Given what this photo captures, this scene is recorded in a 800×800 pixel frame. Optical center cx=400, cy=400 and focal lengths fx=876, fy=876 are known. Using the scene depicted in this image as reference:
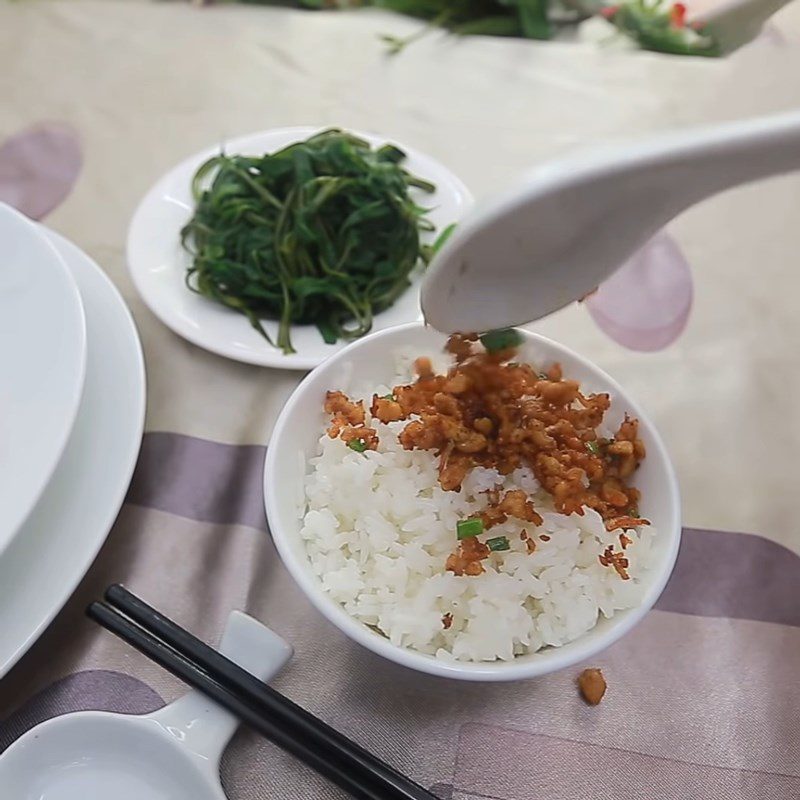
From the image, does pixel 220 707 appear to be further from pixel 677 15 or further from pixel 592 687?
pixel 677 15

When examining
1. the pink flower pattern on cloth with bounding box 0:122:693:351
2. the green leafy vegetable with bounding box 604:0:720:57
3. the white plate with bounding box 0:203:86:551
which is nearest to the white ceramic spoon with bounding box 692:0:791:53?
the green leafy vegetable with bounding box 604:0:720:57

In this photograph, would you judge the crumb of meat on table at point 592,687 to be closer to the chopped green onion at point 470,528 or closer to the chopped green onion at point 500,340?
the chopped green onion at point 470,528

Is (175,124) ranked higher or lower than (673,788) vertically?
higher

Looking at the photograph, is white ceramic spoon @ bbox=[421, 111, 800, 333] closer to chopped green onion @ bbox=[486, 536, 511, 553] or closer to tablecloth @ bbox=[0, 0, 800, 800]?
chopped green onion @ bbox=[486, 536, 511, 553]

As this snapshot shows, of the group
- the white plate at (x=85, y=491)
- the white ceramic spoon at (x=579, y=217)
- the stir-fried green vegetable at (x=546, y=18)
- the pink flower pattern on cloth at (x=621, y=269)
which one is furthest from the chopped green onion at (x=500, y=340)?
the stir-fried green vegetable at (x=546, y=18)

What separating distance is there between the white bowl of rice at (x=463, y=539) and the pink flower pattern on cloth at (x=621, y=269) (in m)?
0.26

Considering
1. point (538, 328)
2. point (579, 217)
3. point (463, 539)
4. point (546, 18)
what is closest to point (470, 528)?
point (463, 539)

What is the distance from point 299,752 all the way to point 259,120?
992mm

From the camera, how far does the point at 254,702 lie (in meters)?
0.73

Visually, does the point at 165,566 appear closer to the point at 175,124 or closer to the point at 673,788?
the point at 673,788

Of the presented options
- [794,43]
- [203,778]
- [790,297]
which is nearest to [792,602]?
[790,297]

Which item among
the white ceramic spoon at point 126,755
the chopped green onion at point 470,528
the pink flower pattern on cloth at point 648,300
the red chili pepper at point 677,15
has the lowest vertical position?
the white ceramic spoon at point 126,755

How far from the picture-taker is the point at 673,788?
2.45 feet

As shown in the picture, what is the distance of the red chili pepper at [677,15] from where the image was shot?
5.13 feet
